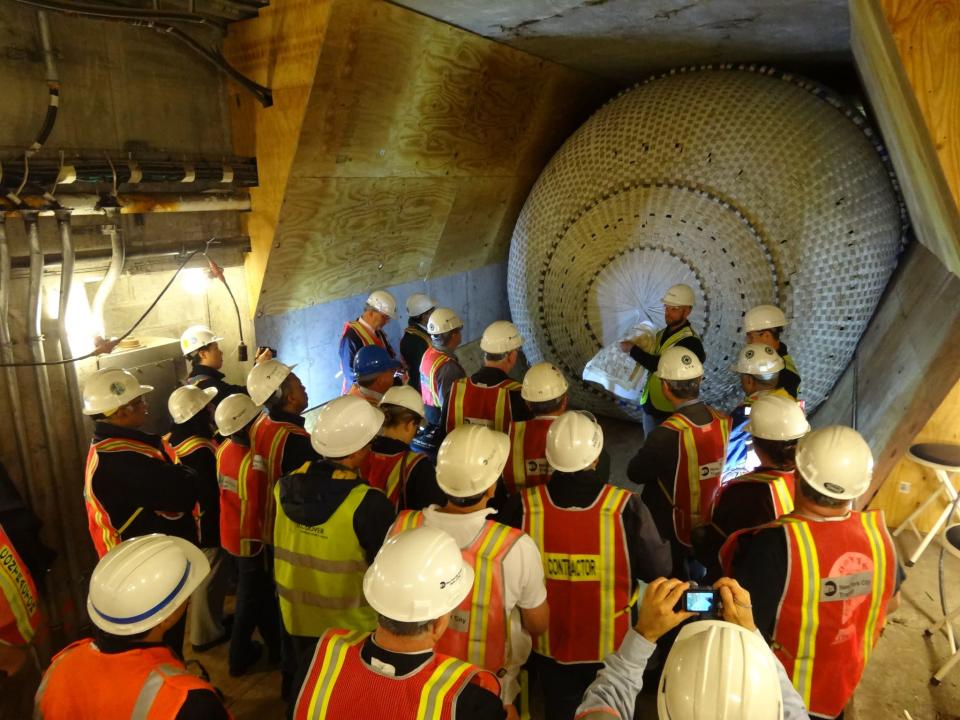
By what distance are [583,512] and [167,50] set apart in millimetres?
3089

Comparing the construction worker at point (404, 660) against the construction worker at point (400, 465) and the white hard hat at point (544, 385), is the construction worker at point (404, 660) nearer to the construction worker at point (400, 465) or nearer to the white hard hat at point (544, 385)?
the construction worker at point (400, 465)

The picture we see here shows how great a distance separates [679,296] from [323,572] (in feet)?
8.42

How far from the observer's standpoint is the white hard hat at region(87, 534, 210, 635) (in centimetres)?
145

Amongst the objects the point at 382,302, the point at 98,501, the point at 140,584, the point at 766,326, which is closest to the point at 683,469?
the point at 766,326

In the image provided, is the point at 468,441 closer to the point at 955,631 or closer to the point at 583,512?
the point at 583,512

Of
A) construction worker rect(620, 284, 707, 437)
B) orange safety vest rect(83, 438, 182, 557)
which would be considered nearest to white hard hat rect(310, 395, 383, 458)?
orange safety vest rect(83, 438, 182, 557)

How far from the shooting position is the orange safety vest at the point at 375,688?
125cm

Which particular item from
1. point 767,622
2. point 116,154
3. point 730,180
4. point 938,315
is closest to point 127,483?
point 116,154

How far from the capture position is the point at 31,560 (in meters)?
2.66

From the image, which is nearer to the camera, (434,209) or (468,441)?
(468,441)

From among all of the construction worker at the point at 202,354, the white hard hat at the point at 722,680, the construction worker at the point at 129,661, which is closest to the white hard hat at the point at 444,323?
the construction worker at the point at 202,354

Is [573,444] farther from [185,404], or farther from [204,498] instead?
[185,404]

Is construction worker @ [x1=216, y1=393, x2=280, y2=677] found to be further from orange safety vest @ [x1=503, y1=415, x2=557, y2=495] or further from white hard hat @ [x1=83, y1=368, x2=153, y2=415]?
orange safety vest @ [x1=503, y1=415, x2=557, y2=495]

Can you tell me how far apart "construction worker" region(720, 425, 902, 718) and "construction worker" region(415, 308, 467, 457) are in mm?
2223
